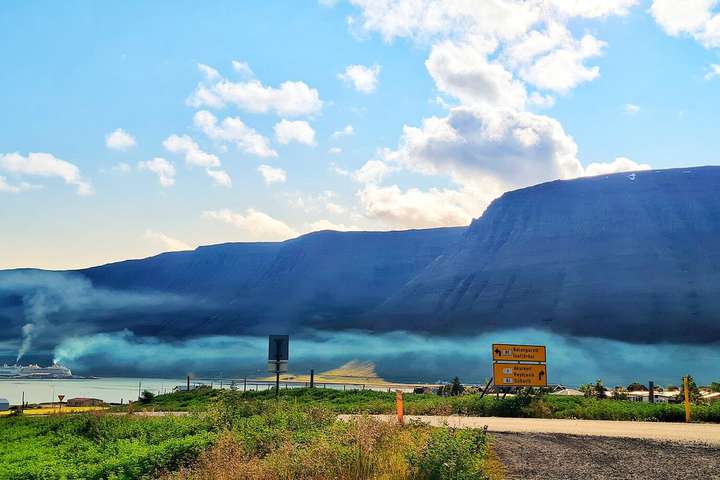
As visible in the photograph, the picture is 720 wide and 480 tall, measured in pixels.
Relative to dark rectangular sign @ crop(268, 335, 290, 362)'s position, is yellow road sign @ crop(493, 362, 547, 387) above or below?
below

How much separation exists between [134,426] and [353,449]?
1304cm

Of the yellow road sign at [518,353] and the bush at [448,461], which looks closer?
the bush at [448,461]

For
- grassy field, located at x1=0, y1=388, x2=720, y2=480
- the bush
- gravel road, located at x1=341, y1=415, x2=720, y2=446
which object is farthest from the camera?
gravel road, located at x1=341, y1=415, x2=720, y2=446

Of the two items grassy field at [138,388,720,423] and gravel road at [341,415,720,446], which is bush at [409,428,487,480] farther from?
grassy field at [138,388,720,423]

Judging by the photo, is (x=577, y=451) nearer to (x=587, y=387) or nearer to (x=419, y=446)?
(x=419, y=446)

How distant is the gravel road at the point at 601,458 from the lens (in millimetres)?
15484

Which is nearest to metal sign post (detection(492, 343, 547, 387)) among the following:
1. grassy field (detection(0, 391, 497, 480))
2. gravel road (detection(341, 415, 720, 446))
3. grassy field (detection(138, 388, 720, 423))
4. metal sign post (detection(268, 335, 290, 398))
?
grassy field (detection(138, 388, 720, 423))

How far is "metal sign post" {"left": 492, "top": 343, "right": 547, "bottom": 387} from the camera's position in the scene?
114 feet

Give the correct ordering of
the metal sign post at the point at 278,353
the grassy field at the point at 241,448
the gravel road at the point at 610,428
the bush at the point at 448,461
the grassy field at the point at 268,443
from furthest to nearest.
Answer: the metal sign post at the point at 278,353 → the gravel road at the point at 610,428 → the grassy field at the point at 268,443 → the grassy field at the point at 241,448 → the bush at the point at 448,461

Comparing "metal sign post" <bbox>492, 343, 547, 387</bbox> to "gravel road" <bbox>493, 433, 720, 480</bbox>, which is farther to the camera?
"metal sign post" <bbox>492, 343, 547, 387</bbox>

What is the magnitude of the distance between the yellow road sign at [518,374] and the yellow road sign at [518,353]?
0.96 ft

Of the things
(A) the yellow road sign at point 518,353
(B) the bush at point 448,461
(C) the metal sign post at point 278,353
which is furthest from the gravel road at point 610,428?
(C) the metal sign post at point 278,353

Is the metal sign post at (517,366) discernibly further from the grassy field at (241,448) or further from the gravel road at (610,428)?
the grassy field at (241,448)

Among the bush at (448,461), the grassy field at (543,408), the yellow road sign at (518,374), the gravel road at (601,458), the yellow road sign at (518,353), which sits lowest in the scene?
the grassy field at (543,408)
